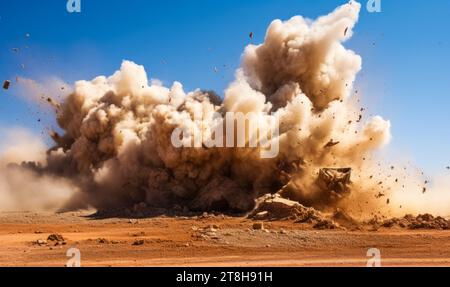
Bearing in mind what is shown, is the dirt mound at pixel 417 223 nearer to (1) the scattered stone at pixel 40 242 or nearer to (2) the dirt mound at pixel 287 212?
(2) the dirt mound at pixel 287 212

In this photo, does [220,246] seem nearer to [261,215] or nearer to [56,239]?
[56,239]

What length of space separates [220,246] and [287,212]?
1116 centimetres

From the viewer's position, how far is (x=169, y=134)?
41.0 meters

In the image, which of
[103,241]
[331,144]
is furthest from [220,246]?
[331,144]

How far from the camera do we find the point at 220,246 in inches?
866

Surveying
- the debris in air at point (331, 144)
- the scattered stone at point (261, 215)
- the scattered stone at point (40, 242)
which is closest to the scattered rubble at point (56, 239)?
the scattered stone at point (40, 242)

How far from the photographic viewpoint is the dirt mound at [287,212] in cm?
2858

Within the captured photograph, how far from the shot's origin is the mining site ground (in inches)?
721

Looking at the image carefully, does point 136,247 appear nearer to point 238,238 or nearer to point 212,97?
point 238,238

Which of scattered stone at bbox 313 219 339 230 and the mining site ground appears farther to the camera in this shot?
scattered stone at bbox 313 219 339 230

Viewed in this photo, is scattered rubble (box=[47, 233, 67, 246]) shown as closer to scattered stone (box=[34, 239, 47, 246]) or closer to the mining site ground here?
the mining site ground

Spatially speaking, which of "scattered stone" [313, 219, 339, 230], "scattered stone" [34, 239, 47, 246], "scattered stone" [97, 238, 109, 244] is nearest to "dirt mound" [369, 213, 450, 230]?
"scattered stone" [313, 219, 339, 230]

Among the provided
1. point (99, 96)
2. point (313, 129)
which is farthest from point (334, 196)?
point (99, 96)

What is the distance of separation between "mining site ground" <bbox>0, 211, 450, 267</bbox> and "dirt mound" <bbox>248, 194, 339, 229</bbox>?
1.08 metres
